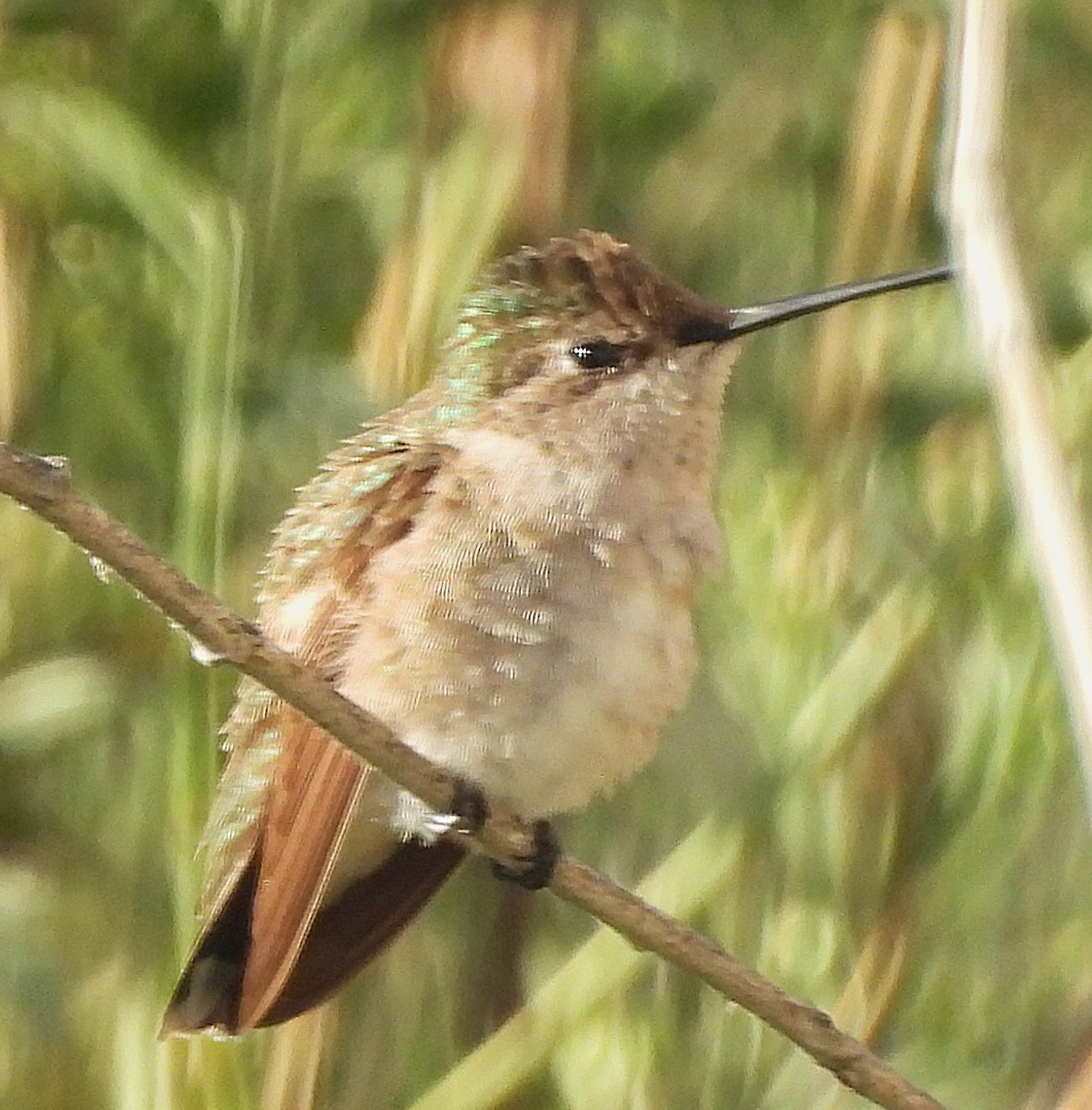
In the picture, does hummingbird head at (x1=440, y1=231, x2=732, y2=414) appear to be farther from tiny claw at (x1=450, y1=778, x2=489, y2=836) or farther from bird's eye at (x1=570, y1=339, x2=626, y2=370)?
tiny claw at (x1=450, y1=778, x2=489, y2=836)

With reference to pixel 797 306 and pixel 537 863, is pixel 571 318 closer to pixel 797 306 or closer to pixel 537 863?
pixel 797 306

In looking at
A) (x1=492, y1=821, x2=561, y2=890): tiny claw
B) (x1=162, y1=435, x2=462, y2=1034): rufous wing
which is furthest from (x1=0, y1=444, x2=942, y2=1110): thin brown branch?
(x1=162, y1=435, x2=462, y2=1034): rufous wing

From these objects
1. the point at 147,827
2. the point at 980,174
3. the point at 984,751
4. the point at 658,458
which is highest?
the point at 980,174

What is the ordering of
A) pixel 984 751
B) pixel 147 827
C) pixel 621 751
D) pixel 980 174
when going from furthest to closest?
Answer: pixel 147 827, pixel 984 751, pixel 621 751, pixel 980 174

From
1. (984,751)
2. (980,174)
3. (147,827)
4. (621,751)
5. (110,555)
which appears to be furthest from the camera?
(147,827)

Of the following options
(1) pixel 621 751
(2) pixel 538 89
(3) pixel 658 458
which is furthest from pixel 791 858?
(2) pixel 538 89

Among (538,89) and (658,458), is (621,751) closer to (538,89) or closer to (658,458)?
(658,458)

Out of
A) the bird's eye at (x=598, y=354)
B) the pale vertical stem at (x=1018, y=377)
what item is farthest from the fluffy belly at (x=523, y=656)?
the pale vertical stem at (x=1018, y=377)
